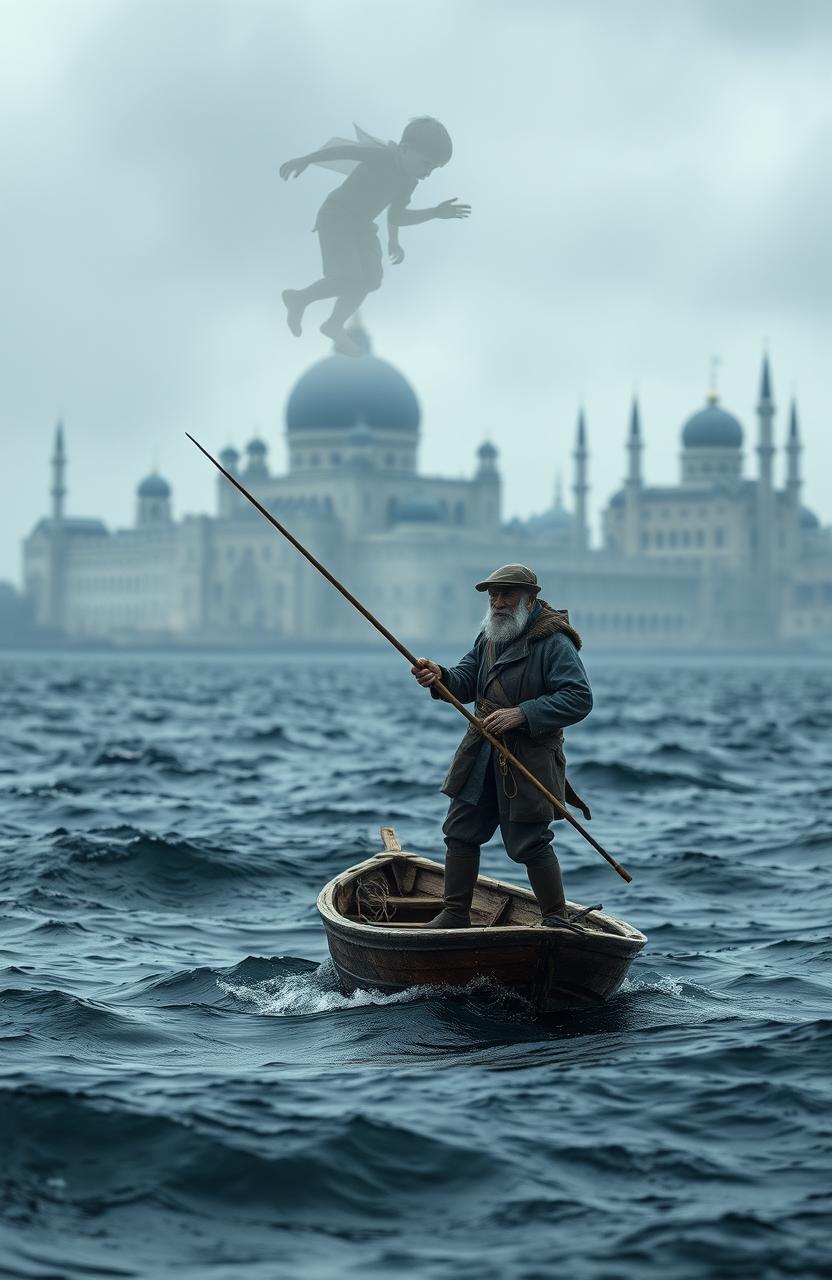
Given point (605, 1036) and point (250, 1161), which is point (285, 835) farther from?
point (250, 1161)

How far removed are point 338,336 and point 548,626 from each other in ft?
24.1

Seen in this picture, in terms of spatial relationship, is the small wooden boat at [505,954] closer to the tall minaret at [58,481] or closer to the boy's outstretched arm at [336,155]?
the boy's outstretched arm at [336,155]

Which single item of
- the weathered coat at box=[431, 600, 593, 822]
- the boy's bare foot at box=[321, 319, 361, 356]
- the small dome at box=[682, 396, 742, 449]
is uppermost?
the small dome at box=[682, 396, 742, 449]

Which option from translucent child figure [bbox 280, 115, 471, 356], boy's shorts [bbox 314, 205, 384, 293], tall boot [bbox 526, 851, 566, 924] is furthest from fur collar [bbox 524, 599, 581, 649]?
boy's shorts [bbox 314, 205, 384, 293]

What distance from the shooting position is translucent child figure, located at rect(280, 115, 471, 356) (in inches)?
621

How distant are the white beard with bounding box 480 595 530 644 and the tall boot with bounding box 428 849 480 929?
36.8 inches

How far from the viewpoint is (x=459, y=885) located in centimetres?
866

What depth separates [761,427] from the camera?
5064 inches

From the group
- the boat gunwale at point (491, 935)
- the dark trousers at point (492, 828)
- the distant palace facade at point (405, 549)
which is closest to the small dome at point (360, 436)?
the distant palace facade at point (405, 549)

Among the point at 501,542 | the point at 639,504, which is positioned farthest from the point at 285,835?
the point at 639,504

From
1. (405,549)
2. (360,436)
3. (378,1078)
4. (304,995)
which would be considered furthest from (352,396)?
(378,1078)

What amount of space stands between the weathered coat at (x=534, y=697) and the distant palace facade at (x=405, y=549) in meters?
105

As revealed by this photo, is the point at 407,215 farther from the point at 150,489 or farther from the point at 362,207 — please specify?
the point at 150,489

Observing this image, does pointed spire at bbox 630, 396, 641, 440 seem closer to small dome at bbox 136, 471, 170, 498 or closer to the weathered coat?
small dome at bbox 136, 471, 170, 498
